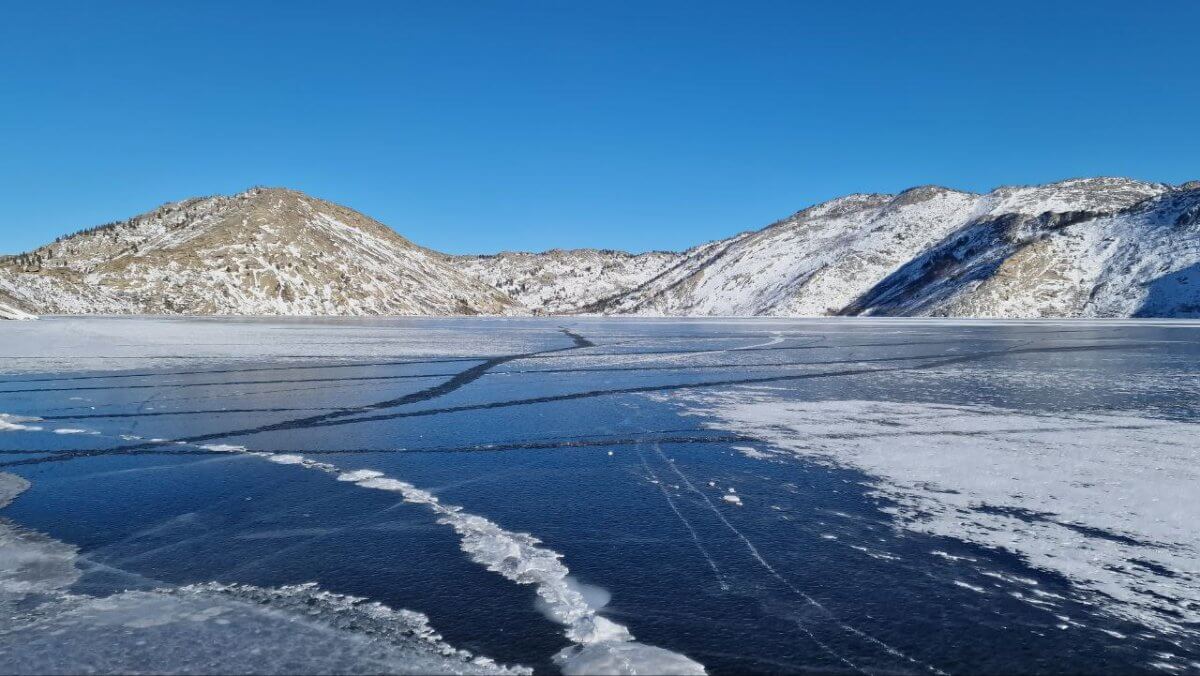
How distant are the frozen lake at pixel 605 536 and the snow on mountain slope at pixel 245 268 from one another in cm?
10898

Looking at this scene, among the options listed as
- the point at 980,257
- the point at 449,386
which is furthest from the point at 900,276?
the point at 449,386

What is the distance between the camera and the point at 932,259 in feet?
422

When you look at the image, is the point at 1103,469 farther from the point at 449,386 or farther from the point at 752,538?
the point at 449,386

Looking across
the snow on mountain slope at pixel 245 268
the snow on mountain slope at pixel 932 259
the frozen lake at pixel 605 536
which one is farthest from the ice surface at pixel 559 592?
the snow on mountain slope at pixel 245 268

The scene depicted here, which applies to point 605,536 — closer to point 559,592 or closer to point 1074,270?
point 559,592

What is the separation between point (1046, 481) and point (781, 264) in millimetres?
168375

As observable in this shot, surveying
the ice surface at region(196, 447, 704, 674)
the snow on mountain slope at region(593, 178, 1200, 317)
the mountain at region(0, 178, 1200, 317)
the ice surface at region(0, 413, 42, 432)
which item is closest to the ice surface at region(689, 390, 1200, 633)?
the ice surface at region(196, 447, 704, 674)

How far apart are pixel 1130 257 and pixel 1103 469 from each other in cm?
11125

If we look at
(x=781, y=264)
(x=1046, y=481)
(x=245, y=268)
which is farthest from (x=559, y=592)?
(x=781, y=264)

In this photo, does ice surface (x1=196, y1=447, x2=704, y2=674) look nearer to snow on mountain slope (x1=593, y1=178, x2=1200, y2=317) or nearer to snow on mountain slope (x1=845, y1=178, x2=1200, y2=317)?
snow on mountain slope (x1=845, y1=178, x2=1200, y2=317)

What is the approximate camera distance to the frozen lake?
3660 mm

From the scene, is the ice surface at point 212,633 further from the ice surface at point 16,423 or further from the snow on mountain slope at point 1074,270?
the snow on mountain slope at point 1074,270

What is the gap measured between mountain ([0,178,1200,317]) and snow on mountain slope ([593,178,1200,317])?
0.36 metres

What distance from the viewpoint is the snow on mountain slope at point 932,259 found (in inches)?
3844
